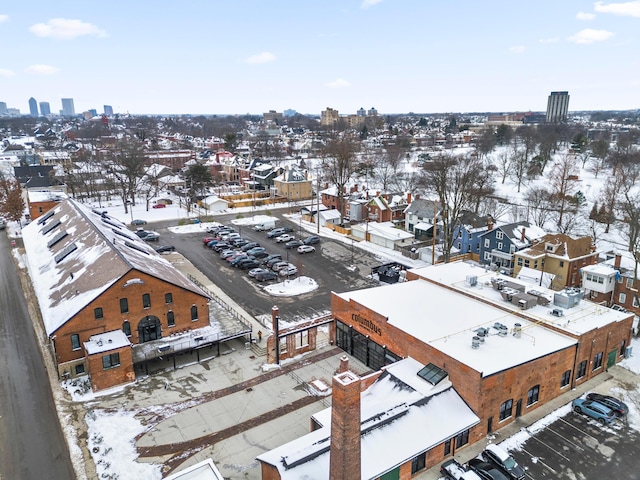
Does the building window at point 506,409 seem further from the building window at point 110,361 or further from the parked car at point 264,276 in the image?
the parked car at point 264,276

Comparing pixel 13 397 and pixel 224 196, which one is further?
pixel 224 196

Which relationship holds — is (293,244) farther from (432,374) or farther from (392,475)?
(392,475)

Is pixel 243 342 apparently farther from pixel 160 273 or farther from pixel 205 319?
pixel 160 273

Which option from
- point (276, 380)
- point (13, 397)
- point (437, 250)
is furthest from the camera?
point (437, 250)

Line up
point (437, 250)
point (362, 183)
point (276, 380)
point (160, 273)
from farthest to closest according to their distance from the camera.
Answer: point (362, 183), point (437, 250), point (160, 273), point (276, 380)

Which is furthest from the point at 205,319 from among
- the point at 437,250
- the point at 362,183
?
the point at 362,183

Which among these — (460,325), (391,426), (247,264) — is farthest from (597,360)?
(247,264)

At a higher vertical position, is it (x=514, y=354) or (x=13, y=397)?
(x=514, y=354)
